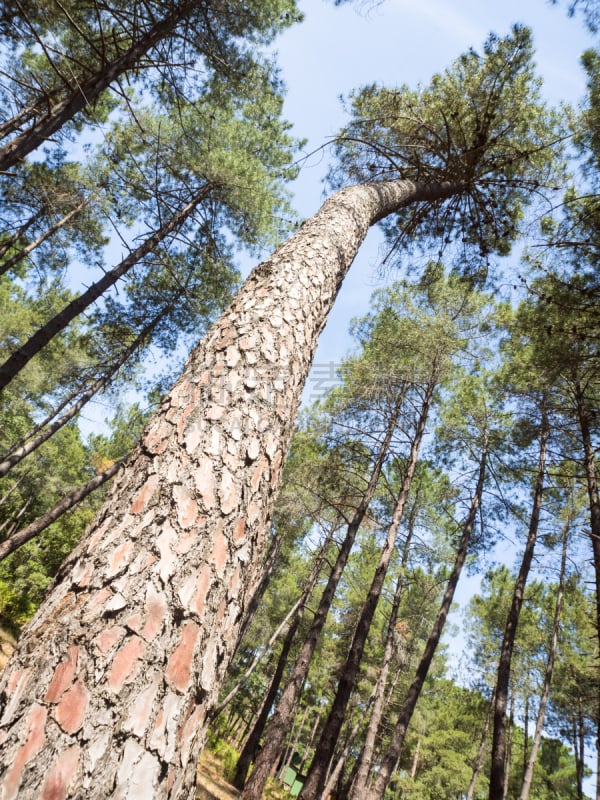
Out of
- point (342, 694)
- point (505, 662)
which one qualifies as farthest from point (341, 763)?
point (342, 694)

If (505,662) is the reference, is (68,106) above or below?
above

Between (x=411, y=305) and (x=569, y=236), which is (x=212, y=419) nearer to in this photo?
(x=569, y=236)

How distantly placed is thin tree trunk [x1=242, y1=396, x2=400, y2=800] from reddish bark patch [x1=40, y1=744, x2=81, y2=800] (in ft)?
27.7

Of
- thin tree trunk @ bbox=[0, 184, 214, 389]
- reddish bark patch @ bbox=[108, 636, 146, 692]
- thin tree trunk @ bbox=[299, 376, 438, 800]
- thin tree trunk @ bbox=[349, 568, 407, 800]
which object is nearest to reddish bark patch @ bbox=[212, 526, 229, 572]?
reddish bark patch @ bbox=[108, 636, 146, 692]

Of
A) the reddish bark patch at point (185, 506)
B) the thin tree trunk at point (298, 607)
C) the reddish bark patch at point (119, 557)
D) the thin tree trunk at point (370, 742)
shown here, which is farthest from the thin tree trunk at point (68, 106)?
the thin tree trunk at point (370, 742)

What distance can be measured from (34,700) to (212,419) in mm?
775

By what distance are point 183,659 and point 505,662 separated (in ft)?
34.1

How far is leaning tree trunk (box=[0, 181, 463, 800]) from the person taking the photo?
0.76 meters

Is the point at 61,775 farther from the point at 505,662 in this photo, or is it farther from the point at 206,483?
the point at 505,662

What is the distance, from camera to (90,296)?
8.05 m

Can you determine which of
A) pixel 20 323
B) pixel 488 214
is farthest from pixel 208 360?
pixel 20 323

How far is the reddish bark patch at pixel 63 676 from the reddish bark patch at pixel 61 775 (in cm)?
10

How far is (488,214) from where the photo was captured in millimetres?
5141

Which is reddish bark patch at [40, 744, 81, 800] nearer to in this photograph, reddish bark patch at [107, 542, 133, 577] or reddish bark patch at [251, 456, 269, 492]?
reddish bark patch at [107, 542, 133, 577]
